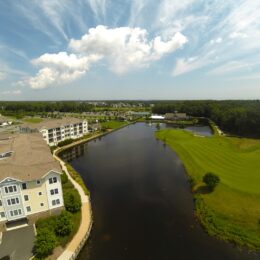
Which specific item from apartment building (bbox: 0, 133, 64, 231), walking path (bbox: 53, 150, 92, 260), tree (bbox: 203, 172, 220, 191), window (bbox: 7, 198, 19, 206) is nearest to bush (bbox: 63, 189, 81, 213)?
apartment building (bbox: 0, 133, 64, 231)

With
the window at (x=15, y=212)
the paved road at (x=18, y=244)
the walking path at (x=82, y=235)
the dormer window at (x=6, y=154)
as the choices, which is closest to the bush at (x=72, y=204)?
the walking path at (x=82, y=235)

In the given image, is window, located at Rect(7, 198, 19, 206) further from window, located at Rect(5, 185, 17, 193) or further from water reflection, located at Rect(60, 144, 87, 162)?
water reflection, located at Rect(60, 144, 87, 162)

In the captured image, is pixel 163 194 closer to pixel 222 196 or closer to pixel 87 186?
pixel 222 196

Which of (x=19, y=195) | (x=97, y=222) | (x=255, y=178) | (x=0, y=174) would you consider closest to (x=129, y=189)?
(x=97, y=222)

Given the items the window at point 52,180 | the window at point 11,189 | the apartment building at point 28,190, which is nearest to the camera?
the window at point 11,189

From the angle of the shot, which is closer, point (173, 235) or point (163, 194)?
point (173, 235)

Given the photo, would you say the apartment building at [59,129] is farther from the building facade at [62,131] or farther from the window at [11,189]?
the window at [11,189]
